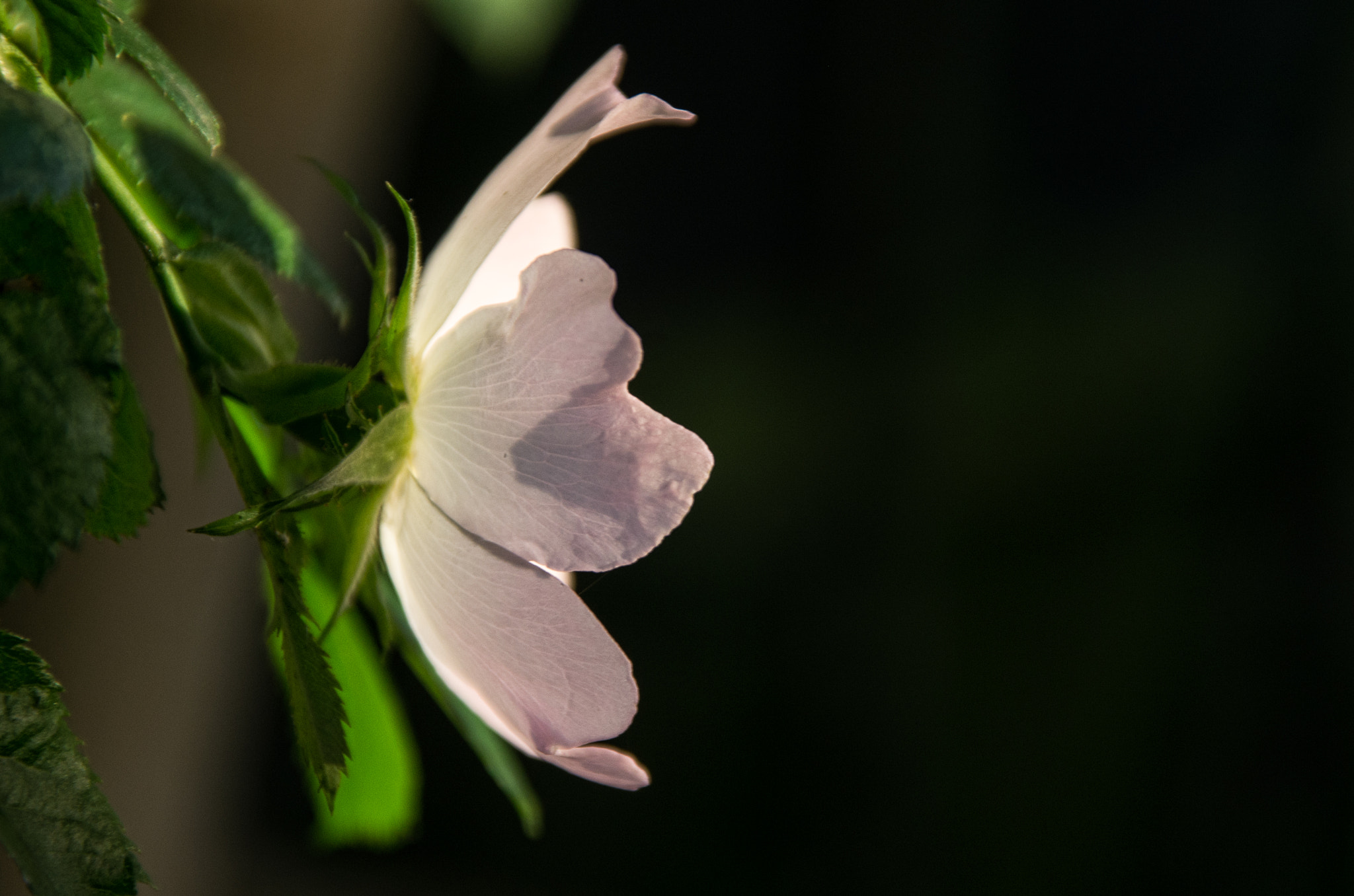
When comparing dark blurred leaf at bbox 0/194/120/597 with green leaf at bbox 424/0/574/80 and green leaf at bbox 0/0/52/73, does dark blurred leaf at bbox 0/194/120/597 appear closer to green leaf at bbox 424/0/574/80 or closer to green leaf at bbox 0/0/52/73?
green leaf at bbox 0/0/52/73

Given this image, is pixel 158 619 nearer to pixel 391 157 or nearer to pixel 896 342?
pixel 391 157

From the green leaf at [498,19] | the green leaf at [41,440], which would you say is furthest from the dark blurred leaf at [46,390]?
the green leaf at [498,19]

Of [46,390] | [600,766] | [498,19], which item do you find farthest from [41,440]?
[498,19]

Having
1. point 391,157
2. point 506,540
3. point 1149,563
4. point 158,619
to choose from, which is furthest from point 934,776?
point 506,540

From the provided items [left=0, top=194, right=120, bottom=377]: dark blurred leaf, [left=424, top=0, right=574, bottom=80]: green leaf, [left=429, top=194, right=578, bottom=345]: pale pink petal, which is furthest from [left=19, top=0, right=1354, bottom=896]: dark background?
[left=0, top=194, right=120, bottom=377]: dark blurred leaf

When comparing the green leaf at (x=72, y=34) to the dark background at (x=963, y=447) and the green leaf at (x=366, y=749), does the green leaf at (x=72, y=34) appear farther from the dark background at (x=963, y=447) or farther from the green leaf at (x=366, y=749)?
the dark background at (x=963, y=447)

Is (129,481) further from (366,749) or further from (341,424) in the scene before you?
(366,749)

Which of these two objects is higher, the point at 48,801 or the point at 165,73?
the point at 165,73
